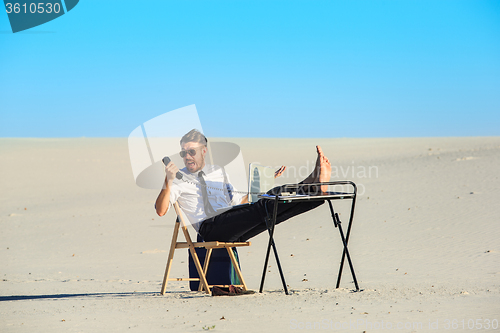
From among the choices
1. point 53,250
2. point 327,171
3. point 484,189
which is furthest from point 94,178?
point 327,171

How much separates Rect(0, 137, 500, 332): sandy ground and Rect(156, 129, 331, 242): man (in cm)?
68

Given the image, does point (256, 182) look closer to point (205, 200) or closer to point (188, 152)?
point (205, 200)

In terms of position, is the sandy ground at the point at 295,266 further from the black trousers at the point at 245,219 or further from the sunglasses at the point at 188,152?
the sunglasses at the point at 188,152

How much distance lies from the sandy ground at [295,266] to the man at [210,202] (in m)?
0.68

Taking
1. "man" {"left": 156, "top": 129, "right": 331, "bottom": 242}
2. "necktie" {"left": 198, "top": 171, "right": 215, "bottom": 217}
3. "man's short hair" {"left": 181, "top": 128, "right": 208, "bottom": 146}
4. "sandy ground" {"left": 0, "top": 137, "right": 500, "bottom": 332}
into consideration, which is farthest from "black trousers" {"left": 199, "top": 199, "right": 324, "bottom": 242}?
"man's short hair" {"left": 181, "top": 128, "right": 208, "bottom": 146}

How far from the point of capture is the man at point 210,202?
4.77 m

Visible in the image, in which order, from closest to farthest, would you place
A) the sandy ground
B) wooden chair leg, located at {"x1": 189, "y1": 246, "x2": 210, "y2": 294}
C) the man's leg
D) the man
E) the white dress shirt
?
the sandy ground, the man's leg, the man, wooden chair leg, located at {"x1": 189, "y1": 246, "x2": 210, "y2": 294}, the white dress shirt

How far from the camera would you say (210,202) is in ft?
17.1

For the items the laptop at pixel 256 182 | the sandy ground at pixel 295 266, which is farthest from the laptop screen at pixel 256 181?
the sandy ground at pixel 295 266

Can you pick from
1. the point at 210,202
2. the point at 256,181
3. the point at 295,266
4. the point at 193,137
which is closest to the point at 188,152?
the point at 193,137

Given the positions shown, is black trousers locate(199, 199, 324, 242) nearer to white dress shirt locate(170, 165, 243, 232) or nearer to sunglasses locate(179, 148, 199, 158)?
white dress shirt locate(170, 165, 243, 232)

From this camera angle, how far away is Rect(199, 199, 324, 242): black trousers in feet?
15.4

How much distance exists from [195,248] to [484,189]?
10.9m

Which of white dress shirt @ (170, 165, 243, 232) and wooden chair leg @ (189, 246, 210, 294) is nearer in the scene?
wooden chair leg @ (189, 246, 210, 294)
